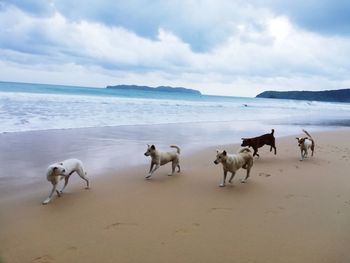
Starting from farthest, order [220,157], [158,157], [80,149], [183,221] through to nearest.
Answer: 1. [80,149]
2. [158,157]
3. [220,157]
4. [183,221]

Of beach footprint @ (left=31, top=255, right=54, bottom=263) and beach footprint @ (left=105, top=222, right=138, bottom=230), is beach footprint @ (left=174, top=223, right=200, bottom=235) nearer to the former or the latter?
beach footprint @ (left=105, top=222, right=138, bottom=230)

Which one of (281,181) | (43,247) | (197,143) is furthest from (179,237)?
(197,143)

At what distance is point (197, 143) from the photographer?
1148cm

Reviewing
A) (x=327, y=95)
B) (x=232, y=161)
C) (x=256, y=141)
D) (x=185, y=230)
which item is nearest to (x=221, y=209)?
(x=185, y=230)

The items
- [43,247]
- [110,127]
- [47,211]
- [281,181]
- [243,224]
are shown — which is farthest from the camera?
[110,127]

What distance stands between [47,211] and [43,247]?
1.19 metres

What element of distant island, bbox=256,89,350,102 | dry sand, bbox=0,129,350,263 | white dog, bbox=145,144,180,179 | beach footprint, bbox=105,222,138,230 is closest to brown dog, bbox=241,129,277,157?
dry sand, bbox=0,129,350,263

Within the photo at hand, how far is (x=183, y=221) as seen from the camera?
457 centimetres

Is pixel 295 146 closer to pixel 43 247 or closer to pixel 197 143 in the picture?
pixel 197 143

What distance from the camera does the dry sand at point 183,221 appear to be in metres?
3.69

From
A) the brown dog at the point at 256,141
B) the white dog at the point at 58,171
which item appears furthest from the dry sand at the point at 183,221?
the brown dog at the point at 256,141

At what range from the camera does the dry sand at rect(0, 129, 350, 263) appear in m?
3.69

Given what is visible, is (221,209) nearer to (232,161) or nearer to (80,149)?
(232,161)

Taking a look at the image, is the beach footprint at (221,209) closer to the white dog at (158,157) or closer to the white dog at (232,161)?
the white dog at (232,161)
